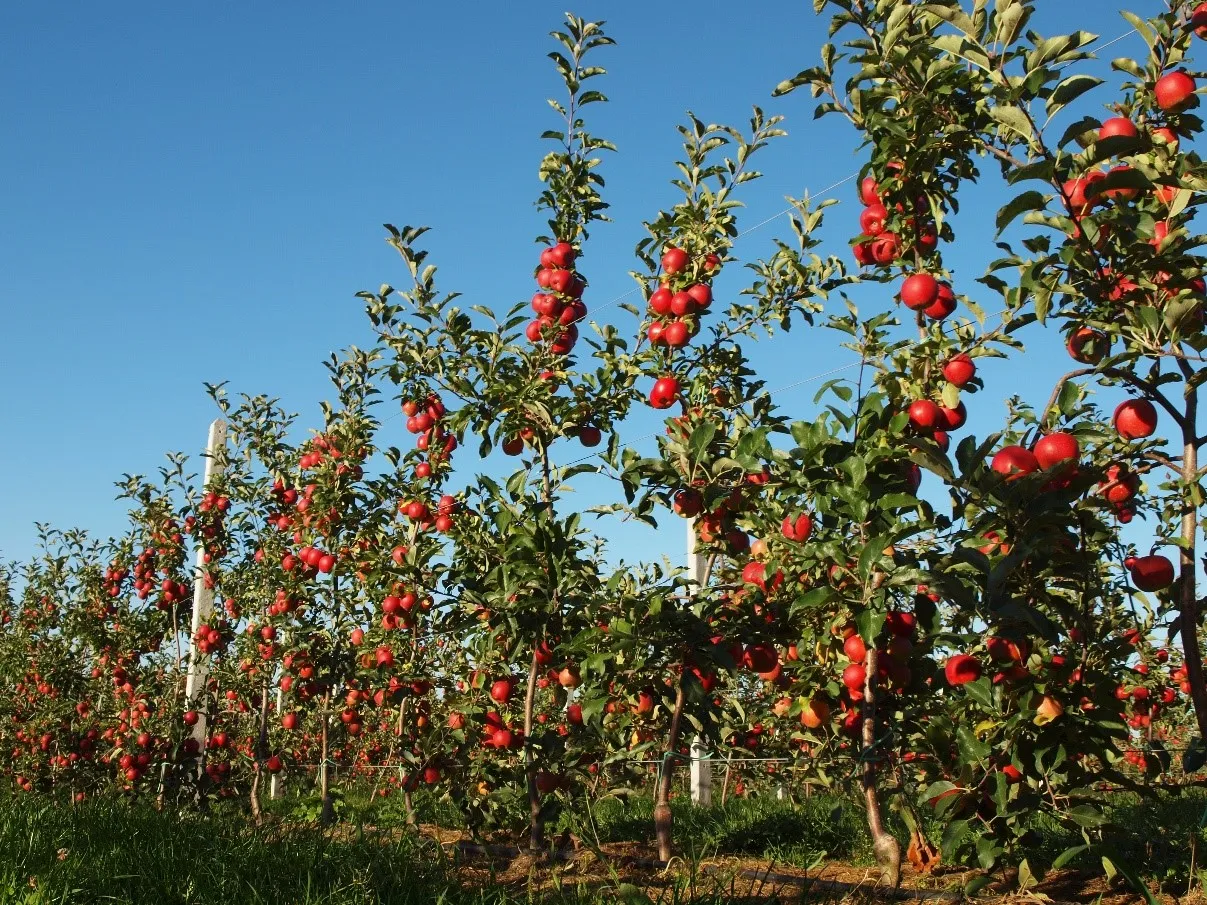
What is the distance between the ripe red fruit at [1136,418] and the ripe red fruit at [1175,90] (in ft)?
2.55

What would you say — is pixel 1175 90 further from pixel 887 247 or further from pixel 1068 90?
pixel 887 247

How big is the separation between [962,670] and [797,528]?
649mm

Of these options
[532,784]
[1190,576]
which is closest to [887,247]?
[1190,576]

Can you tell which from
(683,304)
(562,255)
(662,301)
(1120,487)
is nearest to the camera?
(1120,487)

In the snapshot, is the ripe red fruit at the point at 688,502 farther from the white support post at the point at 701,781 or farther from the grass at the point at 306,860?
the white support post at the point at 701,781

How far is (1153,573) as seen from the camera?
2.59 m

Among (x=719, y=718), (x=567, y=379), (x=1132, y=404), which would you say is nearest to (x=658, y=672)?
(x=719, y=718)

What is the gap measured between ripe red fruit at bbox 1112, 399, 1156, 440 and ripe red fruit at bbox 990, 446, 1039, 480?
319 millimetres

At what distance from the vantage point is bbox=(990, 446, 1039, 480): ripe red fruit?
8.47ft

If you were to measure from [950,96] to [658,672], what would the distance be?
232 centimetres

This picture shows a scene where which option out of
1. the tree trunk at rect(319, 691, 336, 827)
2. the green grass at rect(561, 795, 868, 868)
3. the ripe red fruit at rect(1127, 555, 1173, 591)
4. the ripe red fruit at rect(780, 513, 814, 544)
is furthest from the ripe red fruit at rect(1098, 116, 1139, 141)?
the tree trunk at rect(319, 691, 336, 827)

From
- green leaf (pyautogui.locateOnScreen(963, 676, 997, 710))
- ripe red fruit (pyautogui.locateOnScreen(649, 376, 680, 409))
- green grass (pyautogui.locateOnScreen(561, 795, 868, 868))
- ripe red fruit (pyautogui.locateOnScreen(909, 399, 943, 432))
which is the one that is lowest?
green grass (pyautogui.locateOnScreen(561, 795, 868, 868))

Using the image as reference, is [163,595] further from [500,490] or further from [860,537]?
[860,537]

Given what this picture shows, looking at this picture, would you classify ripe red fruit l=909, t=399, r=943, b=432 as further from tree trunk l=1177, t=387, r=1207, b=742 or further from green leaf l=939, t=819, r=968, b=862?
green leaf l=939, t=819, r=968, b=862
